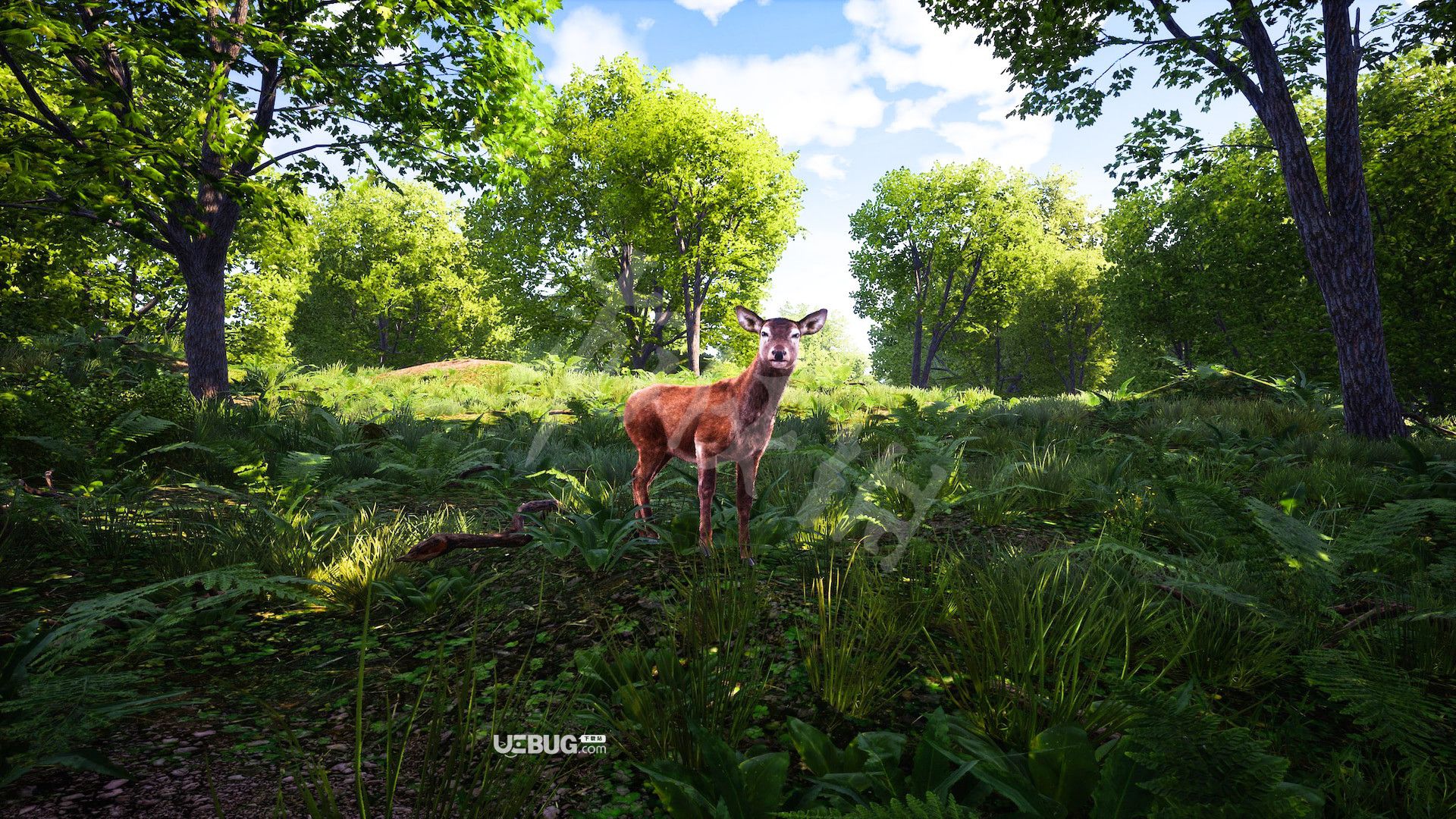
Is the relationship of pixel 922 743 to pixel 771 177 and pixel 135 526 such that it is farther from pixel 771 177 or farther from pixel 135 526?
pixel 771 177

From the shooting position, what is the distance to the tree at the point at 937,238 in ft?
109

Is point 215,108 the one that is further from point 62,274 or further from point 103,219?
point 62,274

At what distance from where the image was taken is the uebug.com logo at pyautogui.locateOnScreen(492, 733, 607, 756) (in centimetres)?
155

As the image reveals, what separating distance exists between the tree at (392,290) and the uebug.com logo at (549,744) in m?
37.1

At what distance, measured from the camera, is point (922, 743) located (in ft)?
5.15

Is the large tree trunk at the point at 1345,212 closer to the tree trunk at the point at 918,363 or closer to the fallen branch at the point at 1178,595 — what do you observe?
the fallen branch at the point at 1178,595

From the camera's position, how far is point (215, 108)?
19.7 ft

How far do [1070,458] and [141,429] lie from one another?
348 inches

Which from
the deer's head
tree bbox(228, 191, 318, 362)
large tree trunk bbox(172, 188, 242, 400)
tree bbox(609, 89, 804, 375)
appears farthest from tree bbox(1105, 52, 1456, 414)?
tree bbox(228, 191, 318, 362)

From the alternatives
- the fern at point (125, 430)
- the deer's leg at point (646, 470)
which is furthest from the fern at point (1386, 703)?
the fern at point (125, 430)

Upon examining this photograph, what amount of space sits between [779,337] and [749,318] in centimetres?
19

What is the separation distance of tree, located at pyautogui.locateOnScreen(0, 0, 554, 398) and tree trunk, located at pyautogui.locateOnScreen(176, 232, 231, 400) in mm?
25

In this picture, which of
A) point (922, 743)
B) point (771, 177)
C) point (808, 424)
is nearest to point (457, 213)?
point (771, 177)

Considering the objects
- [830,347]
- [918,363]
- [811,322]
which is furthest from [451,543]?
[830,347]
